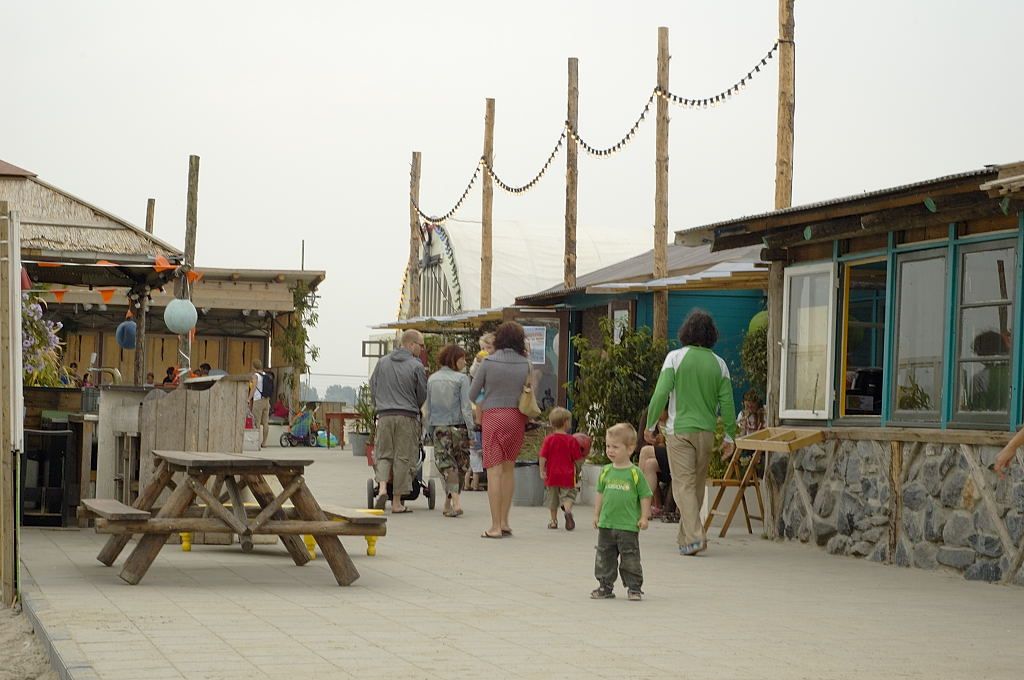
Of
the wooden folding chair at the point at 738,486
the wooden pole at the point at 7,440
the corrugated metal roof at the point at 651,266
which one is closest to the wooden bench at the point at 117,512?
the wooden pole at the point at 7,440

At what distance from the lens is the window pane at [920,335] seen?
11062mm

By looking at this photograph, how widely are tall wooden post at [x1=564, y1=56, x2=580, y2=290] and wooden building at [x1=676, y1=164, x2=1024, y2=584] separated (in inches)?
392

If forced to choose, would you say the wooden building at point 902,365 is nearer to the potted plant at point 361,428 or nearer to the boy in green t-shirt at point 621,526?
the boy in green t-shirt at point 621,526

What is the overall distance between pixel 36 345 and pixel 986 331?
10648 mm

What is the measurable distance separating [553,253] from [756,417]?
2515 centimetres

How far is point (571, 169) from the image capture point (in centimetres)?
2361

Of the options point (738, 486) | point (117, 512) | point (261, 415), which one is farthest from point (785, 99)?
point (261, 415)

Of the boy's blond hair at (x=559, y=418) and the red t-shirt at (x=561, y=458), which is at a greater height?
the boy's blond hair at (x=559, y=418)

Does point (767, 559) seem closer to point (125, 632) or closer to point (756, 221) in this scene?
point (756, 221)

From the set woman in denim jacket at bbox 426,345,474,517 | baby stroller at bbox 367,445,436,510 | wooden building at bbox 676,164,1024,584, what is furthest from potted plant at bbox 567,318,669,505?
wooden building at bbox 676,164,1024,584

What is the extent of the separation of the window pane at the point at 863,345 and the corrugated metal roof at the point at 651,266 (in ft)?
18.5

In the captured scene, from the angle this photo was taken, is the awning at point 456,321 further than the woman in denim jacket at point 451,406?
Yes

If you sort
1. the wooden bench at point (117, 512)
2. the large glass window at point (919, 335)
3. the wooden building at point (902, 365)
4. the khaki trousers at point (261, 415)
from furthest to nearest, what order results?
the khaki trousers at point (261, 415) < the large glass window at point (919, 335) < the wooden building at point (902, 365) < the wooden bench at point (117, 512)

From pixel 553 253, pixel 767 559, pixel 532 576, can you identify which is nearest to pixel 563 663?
pixel 532 576
